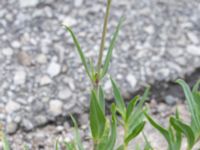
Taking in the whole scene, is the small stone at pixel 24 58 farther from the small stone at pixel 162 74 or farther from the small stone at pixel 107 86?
the small stone at pixel 162 74

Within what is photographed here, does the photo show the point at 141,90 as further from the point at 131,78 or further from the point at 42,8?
the point at 42,8

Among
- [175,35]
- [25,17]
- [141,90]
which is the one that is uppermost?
[25,17]

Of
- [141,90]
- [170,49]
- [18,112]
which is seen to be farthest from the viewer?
[170,49]

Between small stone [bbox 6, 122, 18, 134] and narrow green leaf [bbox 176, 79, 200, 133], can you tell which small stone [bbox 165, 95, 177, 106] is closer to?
small stone [bbox 6, 122, 18, 134]

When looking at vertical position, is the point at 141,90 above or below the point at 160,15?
below

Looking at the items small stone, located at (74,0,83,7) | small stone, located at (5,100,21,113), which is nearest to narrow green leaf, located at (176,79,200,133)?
small stone, located at (5,100,21,113)

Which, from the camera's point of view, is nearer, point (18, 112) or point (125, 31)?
point (18, 112)

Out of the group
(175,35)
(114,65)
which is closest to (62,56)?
(114,65)
